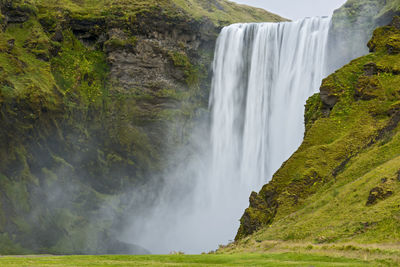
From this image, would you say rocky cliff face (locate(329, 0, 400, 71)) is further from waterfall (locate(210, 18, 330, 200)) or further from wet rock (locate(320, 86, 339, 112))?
wet rock (locate(320, 86, 339, 112))

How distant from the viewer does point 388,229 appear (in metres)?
18.6

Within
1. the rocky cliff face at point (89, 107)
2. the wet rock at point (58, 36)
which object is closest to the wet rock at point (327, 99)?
the rocky cliff face at point (89, 107)

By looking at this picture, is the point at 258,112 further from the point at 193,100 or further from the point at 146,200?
the point at 146,200

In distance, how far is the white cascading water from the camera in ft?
204

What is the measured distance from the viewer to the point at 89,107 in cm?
6494

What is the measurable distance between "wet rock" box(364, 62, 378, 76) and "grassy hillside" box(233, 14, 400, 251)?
0.09m

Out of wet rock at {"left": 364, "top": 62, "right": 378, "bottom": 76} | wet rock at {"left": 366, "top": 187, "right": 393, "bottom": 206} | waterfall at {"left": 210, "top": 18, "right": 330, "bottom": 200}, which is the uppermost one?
waterfall at {"left": 210, "top": 18, "right": 330, "bottom": 200}

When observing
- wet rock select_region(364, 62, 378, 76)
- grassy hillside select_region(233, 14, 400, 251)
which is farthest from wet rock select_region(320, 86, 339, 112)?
wet rock select_region(364, 62, 378, 76)

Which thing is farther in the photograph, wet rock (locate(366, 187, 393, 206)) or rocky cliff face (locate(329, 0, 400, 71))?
rocky cliff face (locate(329, 0, 400, 71))

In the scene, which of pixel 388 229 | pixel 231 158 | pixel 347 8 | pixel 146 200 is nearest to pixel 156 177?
pixel 146 200

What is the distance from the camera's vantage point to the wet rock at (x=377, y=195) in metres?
21.7

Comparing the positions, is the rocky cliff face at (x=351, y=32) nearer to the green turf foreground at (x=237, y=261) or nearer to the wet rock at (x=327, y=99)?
the wet rock at (x=327, y=99)

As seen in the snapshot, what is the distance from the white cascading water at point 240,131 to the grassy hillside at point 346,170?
21.1 m

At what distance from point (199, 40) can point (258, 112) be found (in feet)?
58.3
